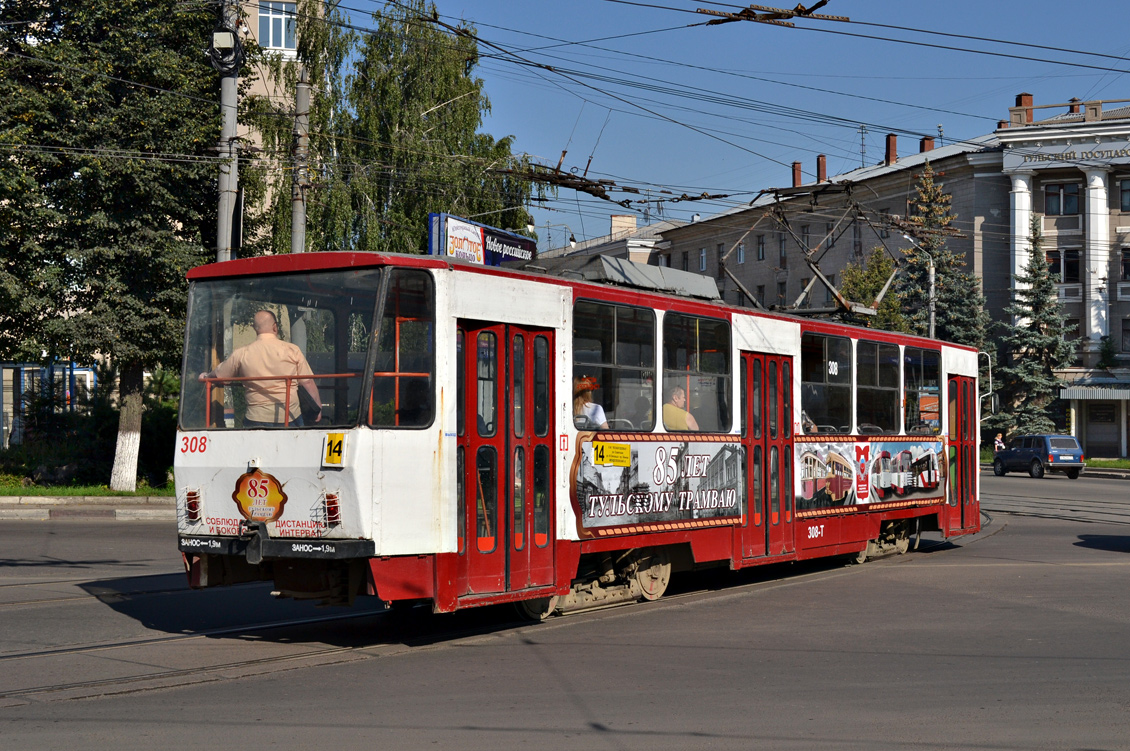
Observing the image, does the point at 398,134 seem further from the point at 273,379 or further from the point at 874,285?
the point at 874,285

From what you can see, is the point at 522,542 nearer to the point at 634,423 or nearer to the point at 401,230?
the point at 634,423

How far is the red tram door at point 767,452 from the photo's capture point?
12.6 metres

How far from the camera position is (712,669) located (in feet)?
27.0

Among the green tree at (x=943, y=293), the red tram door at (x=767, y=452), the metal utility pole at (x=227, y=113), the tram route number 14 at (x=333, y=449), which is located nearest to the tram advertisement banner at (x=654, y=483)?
the red tram door at (x=767, y=452)

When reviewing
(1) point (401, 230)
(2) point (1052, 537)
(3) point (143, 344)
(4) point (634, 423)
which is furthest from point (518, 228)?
(4) point (634, 423)

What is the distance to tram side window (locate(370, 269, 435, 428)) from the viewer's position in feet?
28.4

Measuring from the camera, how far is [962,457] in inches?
719

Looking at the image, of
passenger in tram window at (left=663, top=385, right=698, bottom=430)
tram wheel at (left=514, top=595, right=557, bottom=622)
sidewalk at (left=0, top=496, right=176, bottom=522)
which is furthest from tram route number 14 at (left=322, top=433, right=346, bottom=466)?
sidewalk at (left=0, top=496, right=176, bottom=522)

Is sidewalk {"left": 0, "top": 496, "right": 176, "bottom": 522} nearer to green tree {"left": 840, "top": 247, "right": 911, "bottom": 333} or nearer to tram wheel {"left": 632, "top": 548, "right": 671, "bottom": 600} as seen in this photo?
tram wheel {"left": 632, "top": 548, "right": 671, "bottom": 600}

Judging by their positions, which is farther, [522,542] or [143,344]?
[143,344]

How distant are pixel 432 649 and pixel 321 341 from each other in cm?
248

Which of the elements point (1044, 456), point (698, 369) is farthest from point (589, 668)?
point (1044, 456)

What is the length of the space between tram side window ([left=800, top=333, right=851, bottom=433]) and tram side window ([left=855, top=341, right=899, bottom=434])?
355mm

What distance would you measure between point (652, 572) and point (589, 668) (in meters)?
3.58
